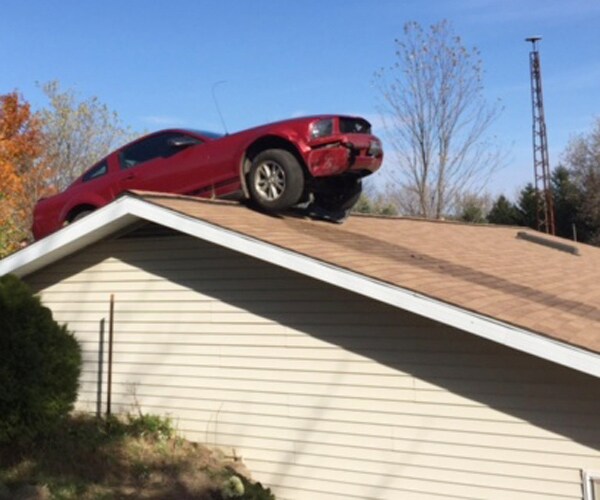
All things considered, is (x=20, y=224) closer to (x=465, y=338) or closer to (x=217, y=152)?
(x=217, y=152)

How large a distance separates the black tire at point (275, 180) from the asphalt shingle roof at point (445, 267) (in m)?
0.20

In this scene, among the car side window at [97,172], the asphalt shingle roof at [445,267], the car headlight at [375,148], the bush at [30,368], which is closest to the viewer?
the asphalt shingle roof at [445,267]

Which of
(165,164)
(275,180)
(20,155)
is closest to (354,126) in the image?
(275,180)

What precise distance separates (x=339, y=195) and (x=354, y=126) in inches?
46.8

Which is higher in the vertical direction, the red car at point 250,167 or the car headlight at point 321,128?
the car headlight at point 321,128

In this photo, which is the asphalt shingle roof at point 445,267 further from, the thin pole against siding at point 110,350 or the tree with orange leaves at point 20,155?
the tree with orange leaves at point 20,155

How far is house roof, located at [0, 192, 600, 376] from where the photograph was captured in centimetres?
588

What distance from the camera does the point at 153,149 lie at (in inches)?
387

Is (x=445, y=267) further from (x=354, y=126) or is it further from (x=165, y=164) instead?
(x=165, y=164)

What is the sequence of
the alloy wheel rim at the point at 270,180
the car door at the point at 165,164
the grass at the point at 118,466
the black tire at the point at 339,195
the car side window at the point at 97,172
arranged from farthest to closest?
the car side window at the point at 97,172 < the black tire at the point at 339,195 < the car door at the point at 165,164 < the alloy wheel rim at the point at 270,180 < the grass at the point at 118,466

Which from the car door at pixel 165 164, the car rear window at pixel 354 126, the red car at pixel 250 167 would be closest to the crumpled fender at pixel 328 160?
the red car at pixel 250 167

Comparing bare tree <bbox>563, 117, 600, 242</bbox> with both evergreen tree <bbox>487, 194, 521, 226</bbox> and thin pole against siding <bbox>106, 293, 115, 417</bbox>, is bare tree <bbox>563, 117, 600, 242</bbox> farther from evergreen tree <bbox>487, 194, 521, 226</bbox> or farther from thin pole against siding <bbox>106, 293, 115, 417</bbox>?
thin pole against siding <bbox>106, 293, 115, 417</bbox>

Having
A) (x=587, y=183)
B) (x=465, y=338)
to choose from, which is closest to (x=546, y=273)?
(x=465, y=338)

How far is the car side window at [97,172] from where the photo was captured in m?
10.2
